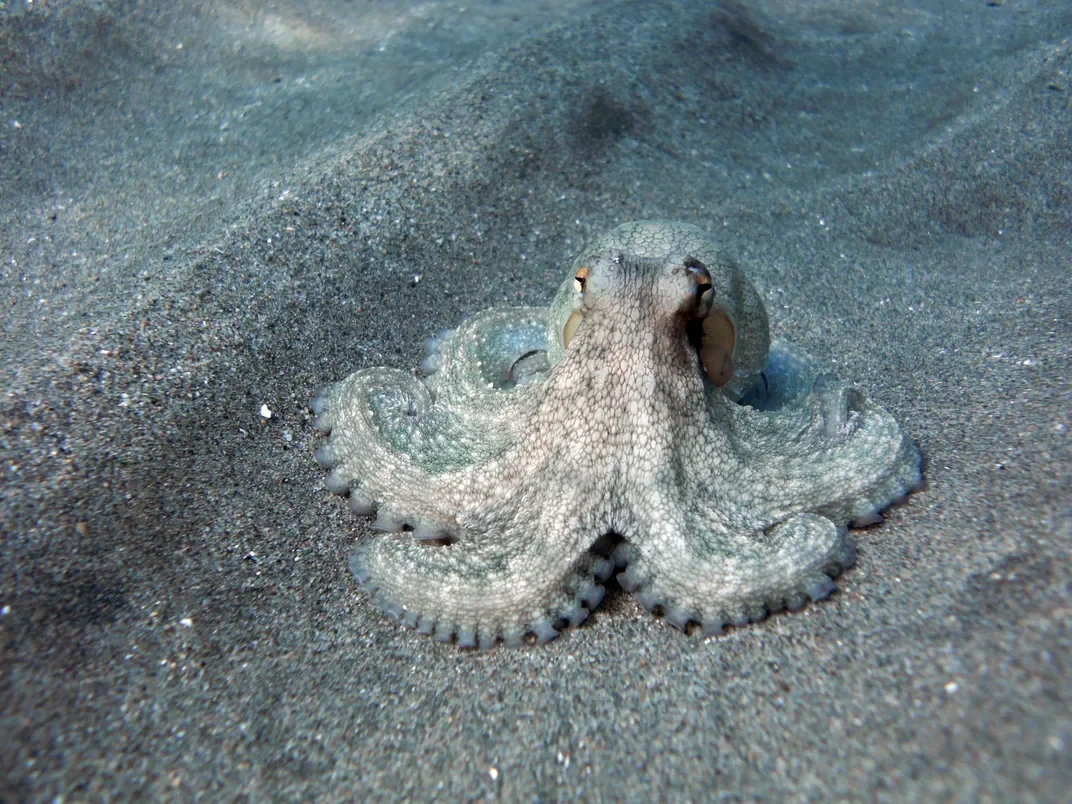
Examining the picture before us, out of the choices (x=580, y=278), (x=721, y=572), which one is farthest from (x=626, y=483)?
(x=580, y=278)

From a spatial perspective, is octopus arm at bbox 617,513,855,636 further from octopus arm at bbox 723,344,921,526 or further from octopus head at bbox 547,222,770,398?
octopus head at bbox 547,222,770,398

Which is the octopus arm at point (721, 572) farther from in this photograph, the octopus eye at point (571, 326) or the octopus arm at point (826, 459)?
the octopus eye at point (571, 326)

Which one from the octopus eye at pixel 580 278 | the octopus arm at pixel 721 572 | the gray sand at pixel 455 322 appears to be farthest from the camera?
the octopus eye at pixel 580 278

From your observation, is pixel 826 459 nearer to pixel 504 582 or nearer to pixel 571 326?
pixel 571 326

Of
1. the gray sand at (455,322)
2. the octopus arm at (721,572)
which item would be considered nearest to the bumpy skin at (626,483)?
the octopus arm at (721,572)

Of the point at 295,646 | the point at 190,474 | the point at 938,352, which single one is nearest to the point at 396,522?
the point at 295,646

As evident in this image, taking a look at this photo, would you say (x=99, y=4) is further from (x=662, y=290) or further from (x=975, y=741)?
(x=975, y=741)
